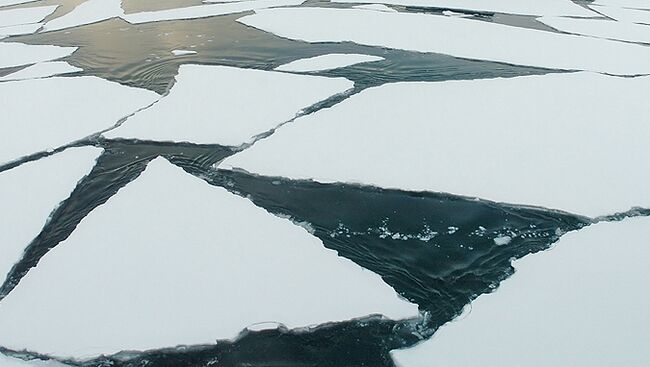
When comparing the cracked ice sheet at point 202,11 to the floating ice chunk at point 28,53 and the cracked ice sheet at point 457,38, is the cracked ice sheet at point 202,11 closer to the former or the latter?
the cracked ice sheet at point 457,38

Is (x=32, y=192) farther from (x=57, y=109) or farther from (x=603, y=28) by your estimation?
(x=603, y=28)

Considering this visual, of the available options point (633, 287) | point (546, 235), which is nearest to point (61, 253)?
point (546, 235)

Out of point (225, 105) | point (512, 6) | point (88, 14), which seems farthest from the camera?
point (88, 14)

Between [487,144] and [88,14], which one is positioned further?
[88,14]

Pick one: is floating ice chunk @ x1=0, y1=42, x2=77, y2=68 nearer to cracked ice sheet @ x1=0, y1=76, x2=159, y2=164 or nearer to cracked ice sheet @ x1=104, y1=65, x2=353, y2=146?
cracked ice sheet @ x1=0, y1=76, x2=159, y2=164

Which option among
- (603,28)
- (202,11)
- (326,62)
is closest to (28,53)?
(202,11)

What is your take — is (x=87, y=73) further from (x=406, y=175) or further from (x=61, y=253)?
(x=406, y=175)

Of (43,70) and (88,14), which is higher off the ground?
(88,14)
